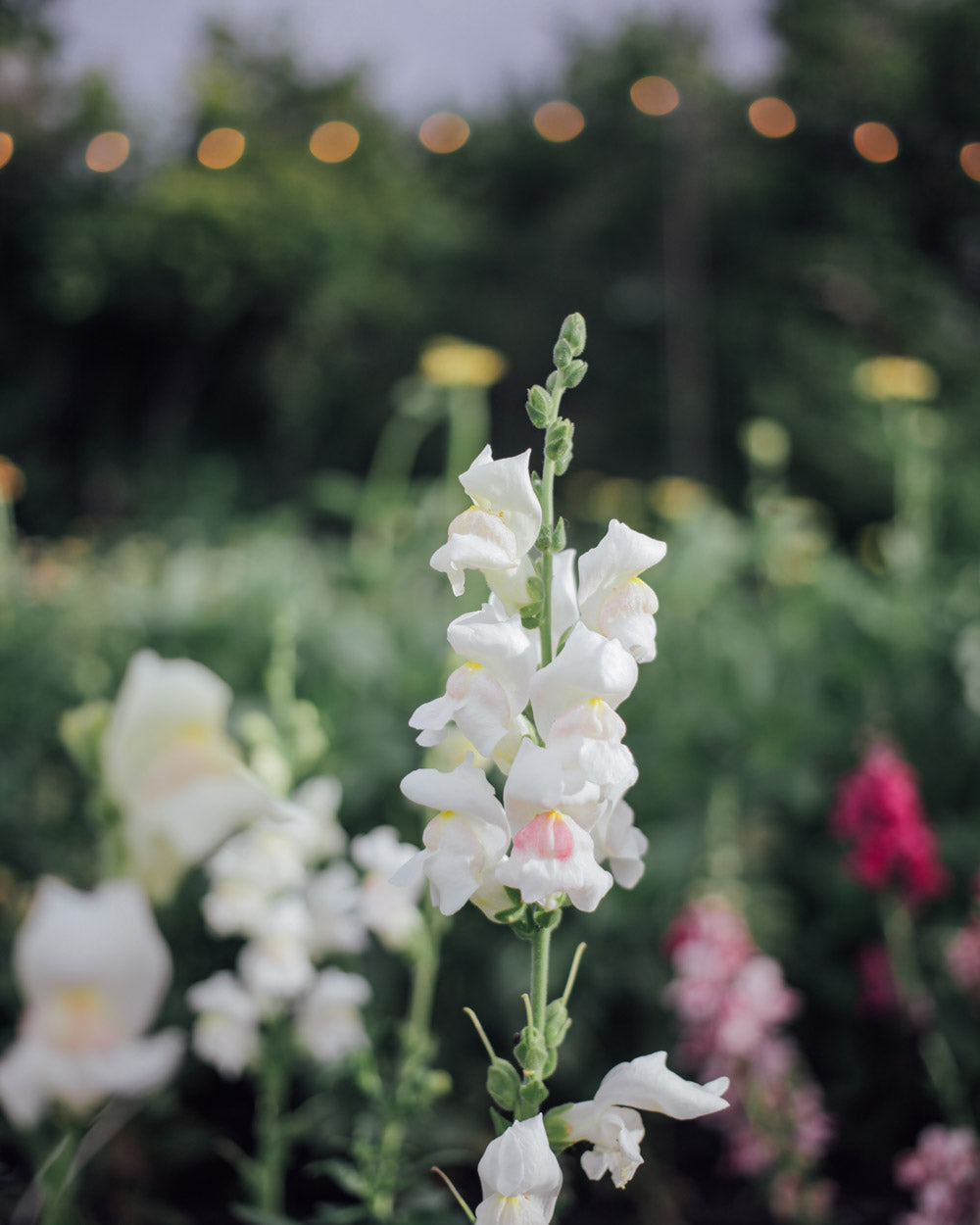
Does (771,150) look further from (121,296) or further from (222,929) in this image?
(222,929)

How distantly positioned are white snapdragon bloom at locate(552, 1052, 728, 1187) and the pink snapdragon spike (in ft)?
2.94

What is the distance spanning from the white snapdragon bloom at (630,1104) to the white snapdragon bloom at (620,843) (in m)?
0.11

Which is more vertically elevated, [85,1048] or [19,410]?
[85,1048]

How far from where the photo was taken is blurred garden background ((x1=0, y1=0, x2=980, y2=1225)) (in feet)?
6.29

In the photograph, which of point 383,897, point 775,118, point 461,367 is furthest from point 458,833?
point 775,118

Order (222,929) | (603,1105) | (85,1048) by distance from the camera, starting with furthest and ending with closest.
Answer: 1. (222,929)
2. (603,1105)
3. (85,1048)

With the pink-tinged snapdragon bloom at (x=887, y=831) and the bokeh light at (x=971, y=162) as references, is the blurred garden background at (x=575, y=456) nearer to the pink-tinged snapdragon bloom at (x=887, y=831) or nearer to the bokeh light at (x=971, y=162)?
the pink-tinged snapdragon bloom at (x=887, y=831)

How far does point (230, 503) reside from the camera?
42.3 ft

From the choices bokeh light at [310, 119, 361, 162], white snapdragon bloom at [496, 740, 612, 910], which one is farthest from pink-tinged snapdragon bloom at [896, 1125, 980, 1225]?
bokeh light at [310, 119, 361, 162]

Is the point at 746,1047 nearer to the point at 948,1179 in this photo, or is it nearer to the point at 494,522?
the point at 948,1179

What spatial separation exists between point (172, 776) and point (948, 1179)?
1215mm

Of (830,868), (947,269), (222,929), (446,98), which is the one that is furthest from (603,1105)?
(446,98)

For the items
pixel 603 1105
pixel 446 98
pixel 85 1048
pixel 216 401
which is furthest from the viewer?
pixel 446 98

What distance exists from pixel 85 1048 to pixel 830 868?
1932 millimetres
